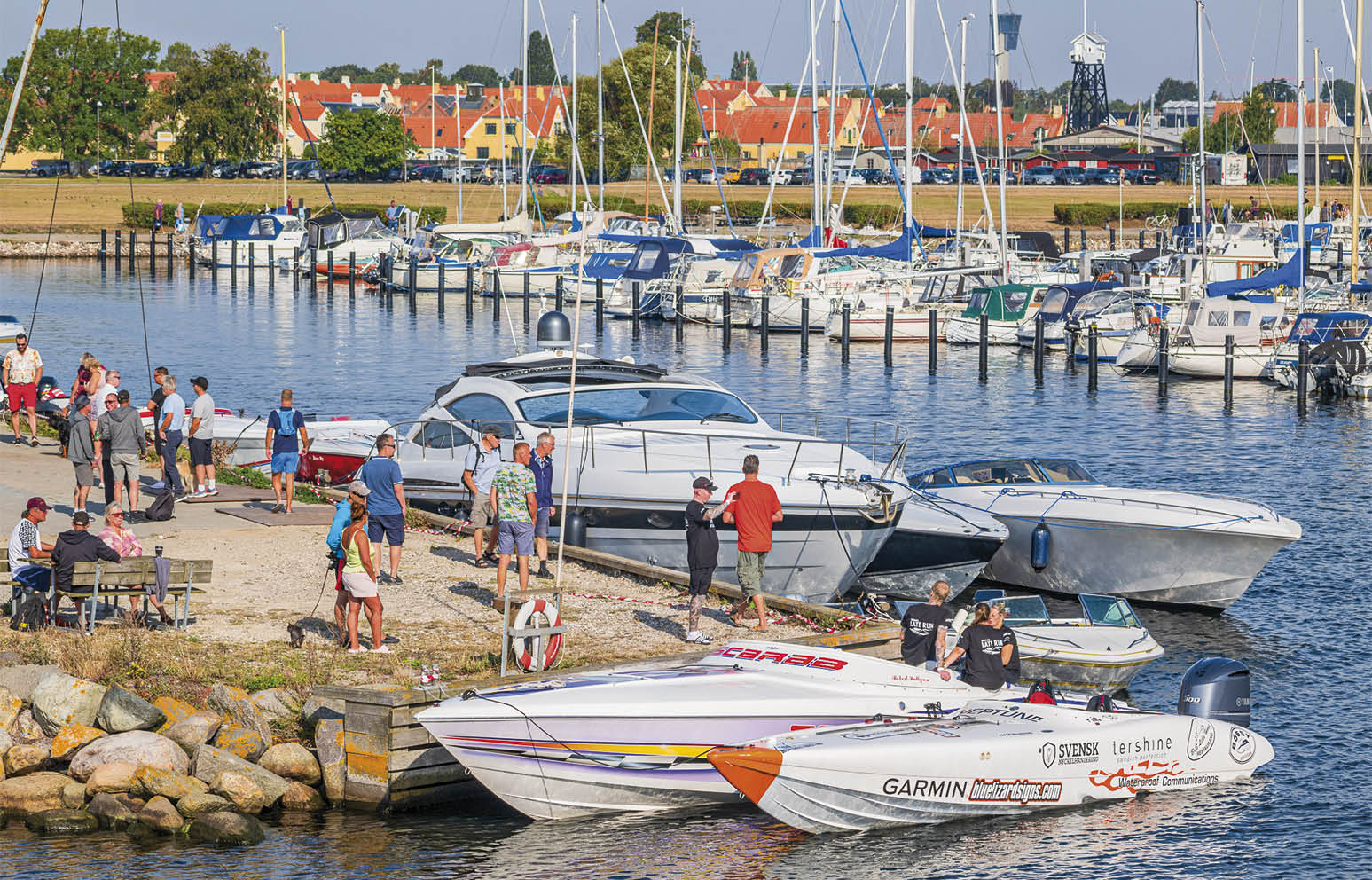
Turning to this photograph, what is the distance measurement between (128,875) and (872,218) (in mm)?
82281

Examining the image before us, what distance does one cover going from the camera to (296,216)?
87.9m

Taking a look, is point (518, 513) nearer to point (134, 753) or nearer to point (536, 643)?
point (536, 643)

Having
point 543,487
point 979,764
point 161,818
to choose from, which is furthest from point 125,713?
point 979,764

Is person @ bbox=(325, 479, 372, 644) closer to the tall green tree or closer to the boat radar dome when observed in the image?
the boat radar dome

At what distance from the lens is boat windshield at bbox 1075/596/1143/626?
19516 mm

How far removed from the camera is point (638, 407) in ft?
72.3

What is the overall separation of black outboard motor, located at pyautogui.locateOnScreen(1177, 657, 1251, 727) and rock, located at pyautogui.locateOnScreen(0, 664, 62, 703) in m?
10.7

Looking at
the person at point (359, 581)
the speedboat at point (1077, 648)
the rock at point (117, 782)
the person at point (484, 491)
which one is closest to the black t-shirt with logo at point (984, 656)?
the speedboat at point (1077, 648)

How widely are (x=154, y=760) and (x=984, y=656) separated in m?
7.45

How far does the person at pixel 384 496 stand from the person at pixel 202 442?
527 centimetres

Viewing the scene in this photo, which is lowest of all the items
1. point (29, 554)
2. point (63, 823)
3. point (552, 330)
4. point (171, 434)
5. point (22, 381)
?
point (63, 823)

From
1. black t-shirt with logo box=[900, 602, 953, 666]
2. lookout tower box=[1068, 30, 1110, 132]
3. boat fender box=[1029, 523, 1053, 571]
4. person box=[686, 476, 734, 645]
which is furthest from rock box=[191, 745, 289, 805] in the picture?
lookout tower box=[1068, 30, 1110, 132]

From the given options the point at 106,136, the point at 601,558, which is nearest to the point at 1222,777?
the point at 601,558

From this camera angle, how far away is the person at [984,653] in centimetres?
1596
